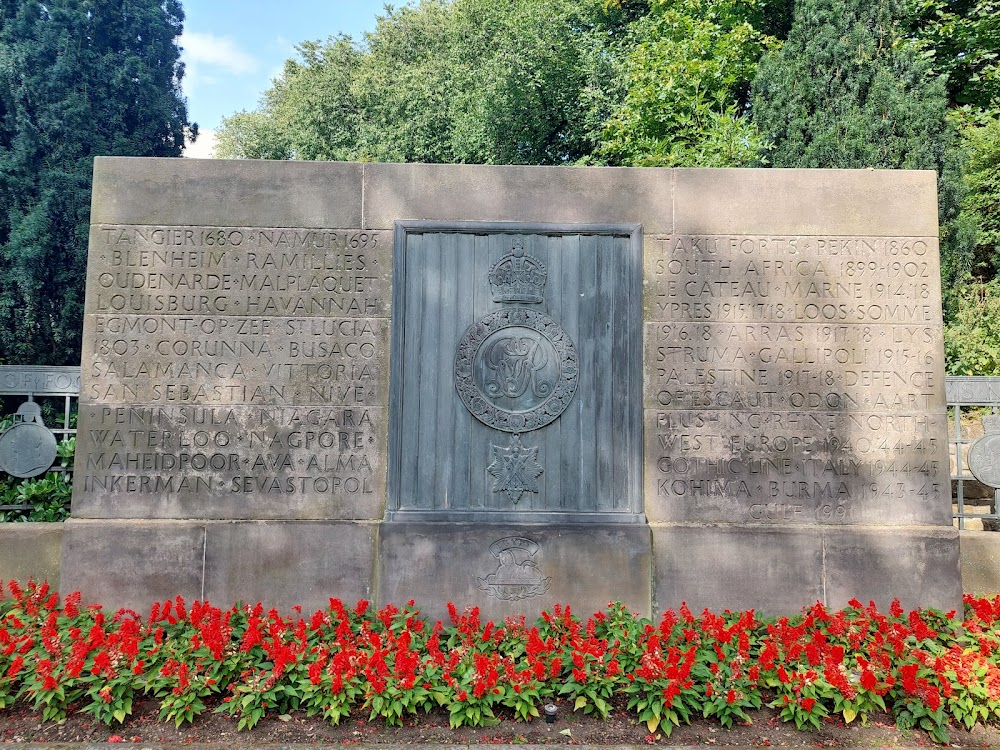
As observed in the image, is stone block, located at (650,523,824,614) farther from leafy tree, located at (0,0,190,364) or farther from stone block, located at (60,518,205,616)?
leafy tree, located at (0,0,190,364)

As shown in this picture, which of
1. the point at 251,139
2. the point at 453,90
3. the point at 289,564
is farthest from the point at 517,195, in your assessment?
the point at 251,139

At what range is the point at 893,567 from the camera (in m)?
5.41

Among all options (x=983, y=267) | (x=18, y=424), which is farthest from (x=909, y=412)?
(x=983, y=267)

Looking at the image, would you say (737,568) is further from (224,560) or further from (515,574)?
(224,560)

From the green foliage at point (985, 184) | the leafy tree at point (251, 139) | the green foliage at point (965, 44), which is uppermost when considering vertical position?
the leafy tree at point (251, 139)

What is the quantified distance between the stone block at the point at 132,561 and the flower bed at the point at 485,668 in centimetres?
31

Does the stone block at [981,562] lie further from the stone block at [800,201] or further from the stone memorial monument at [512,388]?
the stone block at [800,201]

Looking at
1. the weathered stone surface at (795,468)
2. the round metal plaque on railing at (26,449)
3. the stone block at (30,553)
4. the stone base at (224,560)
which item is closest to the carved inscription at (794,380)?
the weathered stone surface at (795,468)

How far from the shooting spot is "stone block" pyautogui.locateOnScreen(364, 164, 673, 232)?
562 centimetres

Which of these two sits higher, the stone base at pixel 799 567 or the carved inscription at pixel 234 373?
the carved inscription at pixel 234 373

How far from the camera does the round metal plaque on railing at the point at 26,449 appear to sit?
5.82 metres

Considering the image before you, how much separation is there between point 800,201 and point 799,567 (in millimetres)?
2881

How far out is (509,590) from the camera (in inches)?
209

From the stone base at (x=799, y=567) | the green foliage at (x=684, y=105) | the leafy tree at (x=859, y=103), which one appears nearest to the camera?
the stone base at (x=799, y=567)
